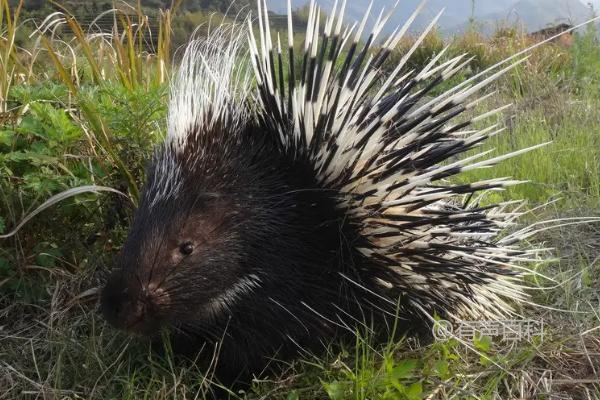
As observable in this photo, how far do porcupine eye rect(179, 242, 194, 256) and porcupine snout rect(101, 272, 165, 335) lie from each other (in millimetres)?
137

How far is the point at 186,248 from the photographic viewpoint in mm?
1879

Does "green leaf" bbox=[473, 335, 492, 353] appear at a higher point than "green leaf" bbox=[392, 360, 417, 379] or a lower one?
lower

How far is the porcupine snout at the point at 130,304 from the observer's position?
175cm

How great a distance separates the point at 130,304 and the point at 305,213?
618 mm

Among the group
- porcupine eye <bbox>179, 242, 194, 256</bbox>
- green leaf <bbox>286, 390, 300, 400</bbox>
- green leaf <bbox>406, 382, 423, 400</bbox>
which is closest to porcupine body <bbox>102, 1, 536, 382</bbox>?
porcupine eye <bbox>179, 242, 194, 256</bbox>

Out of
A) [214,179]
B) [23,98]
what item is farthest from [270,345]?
[23,98]

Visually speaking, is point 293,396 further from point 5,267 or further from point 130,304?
point 5,267

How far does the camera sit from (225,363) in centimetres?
207

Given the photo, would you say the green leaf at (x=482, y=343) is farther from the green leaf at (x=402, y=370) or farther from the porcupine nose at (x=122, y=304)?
the porcupine nose at (x=122, y=304)

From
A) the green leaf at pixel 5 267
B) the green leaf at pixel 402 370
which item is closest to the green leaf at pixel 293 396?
the green leaf at pixel 402 370

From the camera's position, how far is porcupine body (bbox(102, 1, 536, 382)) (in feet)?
6.30

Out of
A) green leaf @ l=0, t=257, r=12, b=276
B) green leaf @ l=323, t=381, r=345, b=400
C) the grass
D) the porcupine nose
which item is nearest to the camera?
the porcupine nose

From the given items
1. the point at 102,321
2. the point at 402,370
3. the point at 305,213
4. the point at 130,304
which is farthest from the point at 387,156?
the point at 102,321

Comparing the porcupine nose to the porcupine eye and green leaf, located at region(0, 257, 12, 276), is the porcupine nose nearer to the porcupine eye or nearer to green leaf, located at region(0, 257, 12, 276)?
the porcupine eye
